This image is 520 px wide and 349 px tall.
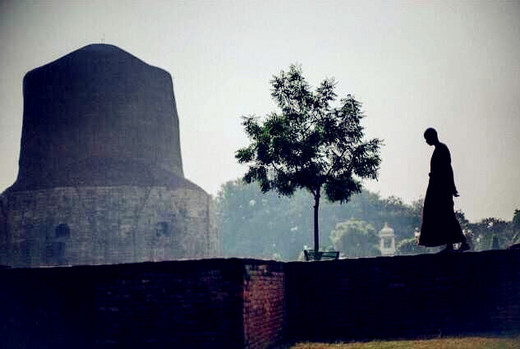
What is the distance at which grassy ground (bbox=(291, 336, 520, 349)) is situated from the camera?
5889mm

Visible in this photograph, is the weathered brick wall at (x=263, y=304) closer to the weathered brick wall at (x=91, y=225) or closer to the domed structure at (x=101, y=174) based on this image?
the weathered brick wall at (x=91, y=225)

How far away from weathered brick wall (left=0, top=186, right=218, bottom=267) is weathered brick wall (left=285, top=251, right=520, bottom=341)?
22.4 m

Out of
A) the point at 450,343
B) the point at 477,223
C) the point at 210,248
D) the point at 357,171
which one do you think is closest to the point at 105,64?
the point at 210,248

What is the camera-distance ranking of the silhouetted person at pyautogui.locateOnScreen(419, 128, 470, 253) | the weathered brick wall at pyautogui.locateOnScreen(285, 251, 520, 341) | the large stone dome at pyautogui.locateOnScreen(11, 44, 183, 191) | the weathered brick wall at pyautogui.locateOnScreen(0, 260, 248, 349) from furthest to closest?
the large stone dome at pyautogui.locateOnScreen(11, 44, 183, 191)
the silhouetted person at pyautogui.locateOnScreen(419, 128, 470, 253)
the weathered brick wall at pyautogui.locateOnScreen(285, 251, 520, 341)
the weathered brick wall at pyautogui.locateOnScreen(0, 260, 248, 349)

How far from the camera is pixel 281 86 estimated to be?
15.8 m

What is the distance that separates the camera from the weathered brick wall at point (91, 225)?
28625 millimetres

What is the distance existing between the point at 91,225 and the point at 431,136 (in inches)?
961

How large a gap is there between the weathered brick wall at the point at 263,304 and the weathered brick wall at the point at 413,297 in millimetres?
560

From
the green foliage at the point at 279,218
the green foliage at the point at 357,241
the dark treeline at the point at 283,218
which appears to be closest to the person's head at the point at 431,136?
the green foliage at the point at 357,241

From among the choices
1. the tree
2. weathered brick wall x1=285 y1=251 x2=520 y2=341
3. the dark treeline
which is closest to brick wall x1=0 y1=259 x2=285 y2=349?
weathered brick wall x1=285 y1=251 x2=520 y2=341

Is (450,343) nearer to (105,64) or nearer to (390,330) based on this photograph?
(390,330)

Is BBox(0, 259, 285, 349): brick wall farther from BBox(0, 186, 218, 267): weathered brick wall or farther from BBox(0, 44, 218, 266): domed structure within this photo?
BBox(0, 44, 218, 266): domed structure

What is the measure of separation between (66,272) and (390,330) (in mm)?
4535

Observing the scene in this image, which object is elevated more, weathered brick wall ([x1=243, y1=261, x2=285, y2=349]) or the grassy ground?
weathered brick wall ([x1=243, y1=261, x2=285, y2=349])
